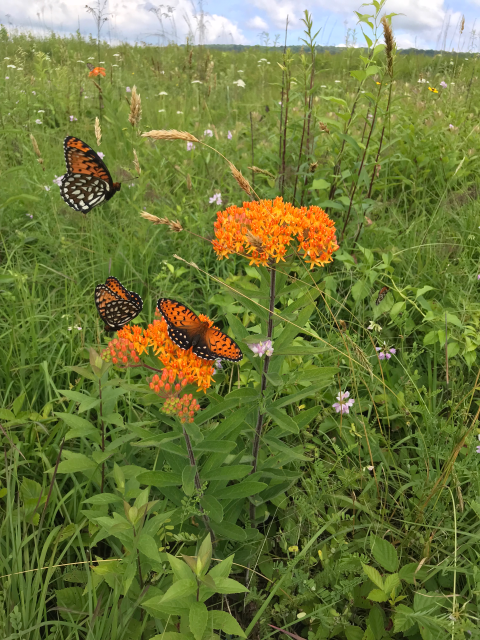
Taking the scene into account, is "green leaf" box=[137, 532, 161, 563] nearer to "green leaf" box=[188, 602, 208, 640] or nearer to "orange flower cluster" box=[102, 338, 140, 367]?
"green leaf" box=[188, 602, 208, 640]

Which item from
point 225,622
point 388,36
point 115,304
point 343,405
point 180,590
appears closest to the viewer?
point 180,590

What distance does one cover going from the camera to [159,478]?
163 cm

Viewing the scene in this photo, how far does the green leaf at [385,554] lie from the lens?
5.68ft

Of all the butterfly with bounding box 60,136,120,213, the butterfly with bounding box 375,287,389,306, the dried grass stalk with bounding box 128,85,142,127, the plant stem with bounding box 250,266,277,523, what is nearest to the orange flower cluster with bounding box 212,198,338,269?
the plant stem with bounding box 250,266,277,523

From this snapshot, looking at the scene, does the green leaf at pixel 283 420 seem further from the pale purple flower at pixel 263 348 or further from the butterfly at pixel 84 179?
the butterfly at pixel 84 179

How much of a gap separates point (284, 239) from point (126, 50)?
1201 cm

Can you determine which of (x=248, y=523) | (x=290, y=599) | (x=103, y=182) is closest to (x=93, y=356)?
(x=248, y=523)

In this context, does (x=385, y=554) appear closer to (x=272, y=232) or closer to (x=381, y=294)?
(x=272, y=232)

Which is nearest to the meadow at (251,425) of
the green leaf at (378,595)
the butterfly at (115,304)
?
the green leaf at (378,595)

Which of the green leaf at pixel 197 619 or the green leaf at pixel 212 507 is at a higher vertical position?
the green leaf at pixel 197 619

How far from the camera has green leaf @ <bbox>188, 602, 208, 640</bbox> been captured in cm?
119

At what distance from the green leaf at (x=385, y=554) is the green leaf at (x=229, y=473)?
654 mm

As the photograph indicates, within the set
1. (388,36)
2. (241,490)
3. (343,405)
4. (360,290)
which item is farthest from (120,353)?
(388,36)

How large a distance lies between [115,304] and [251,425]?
107 centimetres
